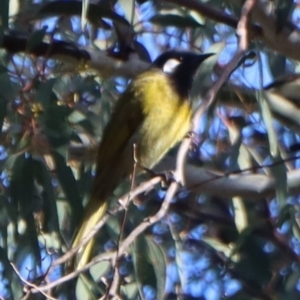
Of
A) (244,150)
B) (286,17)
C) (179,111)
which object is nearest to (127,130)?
(179,111)

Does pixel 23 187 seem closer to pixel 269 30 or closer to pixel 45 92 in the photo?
pixel 45 92

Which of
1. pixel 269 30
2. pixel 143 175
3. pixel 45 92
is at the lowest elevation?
pixel 143 175

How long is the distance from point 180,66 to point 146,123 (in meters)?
0.23

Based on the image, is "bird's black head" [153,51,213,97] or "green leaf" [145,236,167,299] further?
"bird's black head" [153,51,213,97]

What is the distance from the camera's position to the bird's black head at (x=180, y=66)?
311 centimetres

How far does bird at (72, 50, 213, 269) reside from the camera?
118 inches

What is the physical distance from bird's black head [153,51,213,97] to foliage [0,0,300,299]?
7 cm

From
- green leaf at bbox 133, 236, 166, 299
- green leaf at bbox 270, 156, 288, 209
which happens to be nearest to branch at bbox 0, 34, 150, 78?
green leaf at bbox 133, 236, 166, 299

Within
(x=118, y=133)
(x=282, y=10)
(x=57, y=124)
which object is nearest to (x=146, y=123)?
(x=118, y=133)

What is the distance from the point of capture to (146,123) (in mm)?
3047

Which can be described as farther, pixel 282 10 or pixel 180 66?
pixel 180 66

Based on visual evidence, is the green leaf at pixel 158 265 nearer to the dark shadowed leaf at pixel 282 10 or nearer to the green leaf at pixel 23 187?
the green leaf at pixel 23 187

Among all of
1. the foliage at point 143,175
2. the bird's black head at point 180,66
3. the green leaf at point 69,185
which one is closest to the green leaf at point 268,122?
the foliage at point 143,175

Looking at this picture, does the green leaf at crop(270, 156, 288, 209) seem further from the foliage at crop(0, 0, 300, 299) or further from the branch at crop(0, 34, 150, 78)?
the branch at crop(0, 34, 150, 78)
